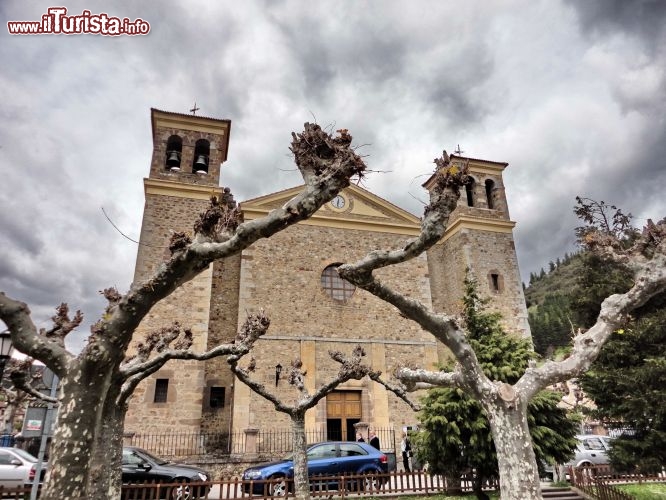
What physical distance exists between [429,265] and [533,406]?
12.1m

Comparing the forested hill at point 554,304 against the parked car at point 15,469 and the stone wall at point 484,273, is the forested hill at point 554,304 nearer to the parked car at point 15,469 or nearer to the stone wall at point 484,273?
the stone wall at point 484,273

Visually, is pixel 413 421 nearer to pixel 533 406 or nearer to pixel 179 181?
pixel 533 406

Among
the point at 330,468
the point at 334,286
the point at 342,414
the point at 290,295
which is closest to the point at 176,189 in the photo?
the point at 290,295

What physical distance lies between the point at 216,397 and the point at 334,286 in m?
6.19

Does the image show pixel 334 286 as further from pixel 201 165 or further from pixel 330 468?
pixel 330 468

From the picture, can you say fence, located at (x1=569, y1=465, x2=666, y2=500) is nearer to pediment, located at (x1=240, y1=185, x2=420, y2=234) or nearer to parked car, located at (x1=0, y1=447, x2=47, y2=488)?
pediment, located at (x1=240, y1=185, x2=420, y2=234)

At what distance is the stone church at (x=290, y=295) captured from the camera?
15.4m

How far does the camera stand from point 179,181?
683 inches

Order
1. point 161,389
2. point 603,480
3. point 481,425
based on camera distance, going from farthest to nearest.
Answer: point 161,389 < point 603,480 < point 481,425

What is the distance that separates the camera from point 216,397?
16016 mm

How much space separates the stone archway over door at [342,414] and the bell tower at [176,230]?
15.5ft

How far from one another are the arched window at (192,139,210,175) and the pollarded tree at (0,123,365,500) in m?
13.7

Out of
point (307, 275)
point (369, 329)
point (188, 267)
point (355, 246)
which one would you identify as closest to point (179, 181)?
point (307, 275)

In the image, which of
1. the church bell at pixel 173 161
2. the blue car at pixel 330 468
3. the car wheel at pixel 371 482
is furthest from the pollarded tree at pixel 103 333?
the church bell at pixel 173 161
